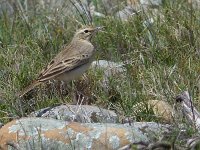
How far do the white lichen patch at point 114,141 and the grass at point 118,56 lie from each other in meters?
1.10

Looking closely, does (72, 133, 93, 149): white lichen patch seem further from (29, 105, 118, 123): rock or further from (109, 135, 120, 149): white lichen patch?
(29, 105, 118, 123): rock

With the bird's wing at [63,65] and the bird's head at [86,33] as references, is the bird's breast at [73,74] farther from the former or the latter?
the bird's head at [86,33]

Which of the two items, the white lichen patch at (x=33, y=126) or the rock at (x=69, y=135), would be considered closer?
the rock at (x=69, y=135)

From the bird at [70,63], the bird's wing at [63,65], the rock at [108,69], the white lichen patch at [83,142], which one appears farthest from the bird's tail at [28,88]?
the white lichen patch at [83,142]

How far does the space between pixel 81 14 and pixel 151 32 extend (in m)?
1.37

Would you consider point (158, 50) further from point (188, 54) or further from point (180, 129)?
point (180, 129)

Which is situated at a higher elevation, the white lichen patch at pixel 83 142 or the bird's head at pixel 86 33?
the bird's head at pixel 86 33

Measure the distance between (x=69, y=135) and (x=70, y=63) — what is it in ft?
7.98

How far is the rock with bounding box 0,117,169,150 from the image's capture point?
5.96 m

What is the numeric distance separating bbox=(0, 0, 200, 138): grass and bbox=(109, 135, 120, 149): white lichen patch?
1.10 metres

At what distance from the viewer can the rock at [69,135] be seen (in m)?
5.96

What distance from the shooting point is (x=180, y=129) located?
6164 millimetres

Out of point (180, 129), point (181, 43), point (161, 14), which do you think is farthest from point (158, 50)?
point (180, 129)

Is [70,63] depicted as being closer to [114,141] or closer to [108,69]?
[108,69]
